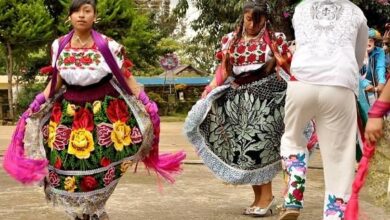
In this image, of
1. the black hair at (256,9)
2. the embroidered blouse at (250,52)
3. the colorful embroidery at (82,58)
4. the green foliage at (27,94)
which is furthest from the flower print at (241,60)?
the green foliage at (27,94)

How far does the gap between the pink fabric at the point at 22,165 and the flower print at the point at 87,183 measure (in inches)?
10.0

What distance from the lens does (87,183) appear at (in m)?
4.73

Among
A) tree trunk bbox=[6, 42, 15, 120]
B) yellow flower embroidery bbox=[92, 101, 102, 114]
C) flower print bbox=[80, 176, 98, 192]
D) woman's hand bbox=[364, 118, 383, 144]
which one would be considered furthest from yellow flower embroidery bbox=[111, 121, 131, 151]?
tree trunk bbox=[6, 42, 15, 120]

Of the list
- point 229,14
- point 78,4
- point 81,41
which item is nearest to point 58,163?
point 81,41

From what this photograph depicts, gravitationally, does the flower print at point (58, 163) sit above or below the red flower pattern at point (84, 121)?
below

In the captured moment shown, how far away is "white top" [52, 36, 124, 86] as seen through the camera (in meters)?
4.67

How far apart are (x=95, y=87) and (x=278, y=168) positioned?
1.67 m

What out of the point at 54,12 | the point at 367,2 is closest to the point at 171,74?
the point at 54,12

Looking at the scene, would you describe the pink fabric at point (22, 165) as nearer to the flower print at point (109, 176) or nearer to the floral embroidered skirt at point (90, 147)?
the floral embroidered skirt at point (90, 147)

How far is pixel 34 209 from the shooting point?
18.7 feet

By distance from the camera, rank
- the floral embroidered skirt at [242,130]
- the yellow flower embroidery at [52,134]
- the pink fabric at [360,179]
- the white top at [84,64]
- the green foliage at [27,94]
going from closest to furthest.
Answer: the pink fabric at [360,179] → the white top at [84,64] → the yellow flower embroidery at [52,134] → the floral embroidered skirt at [242,130] → the green foliage at [27,94]

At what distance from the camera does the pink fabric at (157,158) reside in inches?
192

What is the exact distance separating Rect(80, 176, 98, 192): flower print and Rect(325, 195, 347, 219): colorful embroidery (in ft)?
5.05

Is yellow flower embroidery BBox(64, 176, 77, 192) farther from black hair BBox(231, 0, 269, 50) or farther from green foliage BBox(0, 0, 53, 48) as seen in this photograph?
green foliage BBox(0, 0, 53, 48)
